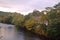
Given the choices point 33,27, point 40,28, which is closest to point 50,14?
point 40,28

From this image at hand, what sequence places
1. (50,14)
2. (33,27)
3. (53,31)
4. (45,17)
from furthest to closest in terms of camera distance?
(33,27) < (45,17) < (50,14) < (53,31)

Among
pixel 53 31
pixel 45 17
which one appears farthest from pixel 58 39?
pixel 45 17

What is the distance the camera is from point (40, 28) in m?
49.8

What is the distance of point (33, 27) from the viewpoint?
57.7 meters

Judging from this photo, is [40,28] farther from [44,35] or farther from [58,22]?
[58,22]

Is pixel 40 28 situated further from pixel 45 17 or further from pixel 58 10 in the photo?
pixel 58 10

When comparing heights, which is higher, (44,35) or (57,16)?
(57,16)

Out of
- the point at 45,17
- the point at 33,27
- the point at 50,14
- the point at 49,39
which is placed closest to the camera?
the point at 49,39

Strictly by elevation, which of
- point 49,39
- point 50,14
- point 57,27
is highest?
point 50,14

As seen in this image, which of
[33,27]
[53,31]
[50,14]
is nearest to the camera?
[53,31]

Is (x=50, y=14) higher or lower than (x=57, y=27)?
higher

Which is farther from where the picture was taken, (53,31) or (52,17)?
(52,17)

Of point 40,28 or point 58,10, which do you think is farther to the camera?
point 40,28

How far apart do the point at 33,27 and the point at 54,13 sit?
58.7 ft
